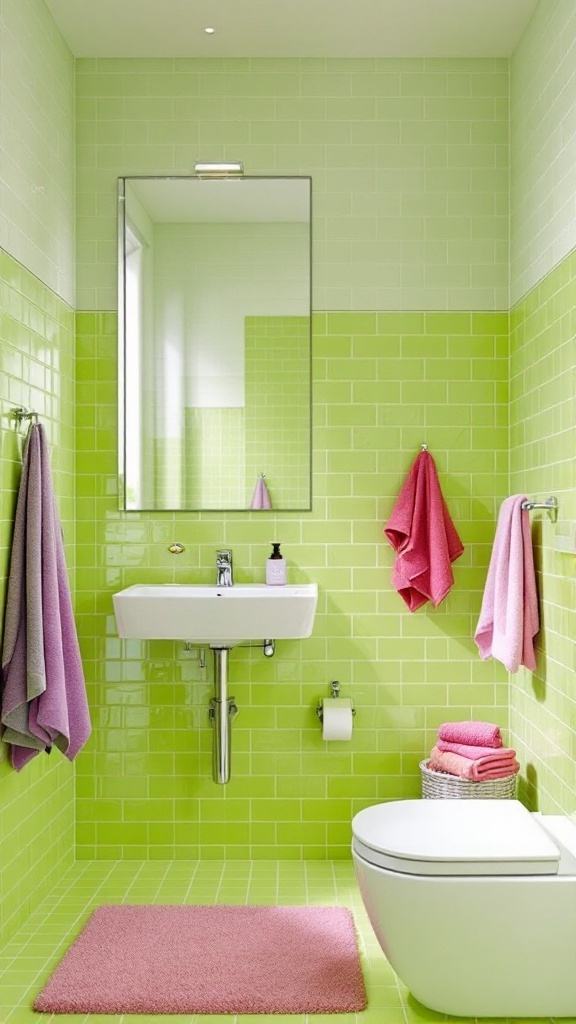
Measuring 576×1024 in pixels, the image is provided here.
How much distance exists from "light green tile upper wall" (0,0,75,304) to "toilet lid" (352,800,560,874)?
1962 mm

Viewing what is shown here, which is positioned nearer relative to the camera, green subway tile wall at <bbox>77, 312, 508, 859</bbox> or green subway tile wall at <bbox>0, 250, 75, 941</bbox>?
green subway tile wall at <bbox>0, 250, 75, 941</bbox>

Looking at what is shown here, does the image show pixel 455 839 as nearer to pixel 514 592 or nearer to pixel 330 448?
pixel 514 592

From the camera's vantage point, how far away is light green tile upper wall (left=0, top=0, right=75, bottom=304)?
8.99ft

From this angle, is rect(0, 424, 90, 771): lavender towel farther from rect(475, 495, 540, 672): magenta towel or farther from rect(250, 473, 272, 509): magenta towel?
rect(475, 495, 540, 672): magenta towel

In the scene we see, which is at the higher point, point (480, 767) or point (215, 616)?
point (215, 616)

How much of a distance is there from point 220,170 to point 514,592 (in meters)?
1.87

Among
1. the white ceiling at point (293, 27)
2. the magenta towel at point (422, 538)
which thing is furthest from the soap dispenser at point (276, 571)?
Answer: the white ceiling at point (293, 27)

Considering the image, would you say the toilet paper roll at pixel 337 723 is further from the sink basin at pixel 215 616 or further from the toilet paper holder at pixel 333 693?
the sink basin at pixel 215 616

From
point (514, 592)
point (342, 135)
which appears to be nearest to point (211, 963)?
point (514, 592)

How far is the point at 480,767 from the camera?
307cm

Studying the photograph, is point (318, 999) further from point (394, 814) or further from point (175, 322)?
point (175, 322)

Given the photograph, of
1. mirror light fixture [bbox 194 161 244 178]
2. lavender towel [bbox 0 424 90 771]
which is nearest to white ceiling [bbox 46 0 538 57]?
mirror light fixture [bbox 194 161 244 178]

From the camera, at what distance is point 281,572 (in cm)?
337

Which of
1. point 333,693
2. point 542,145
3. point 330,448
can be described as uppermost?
point 542,145
